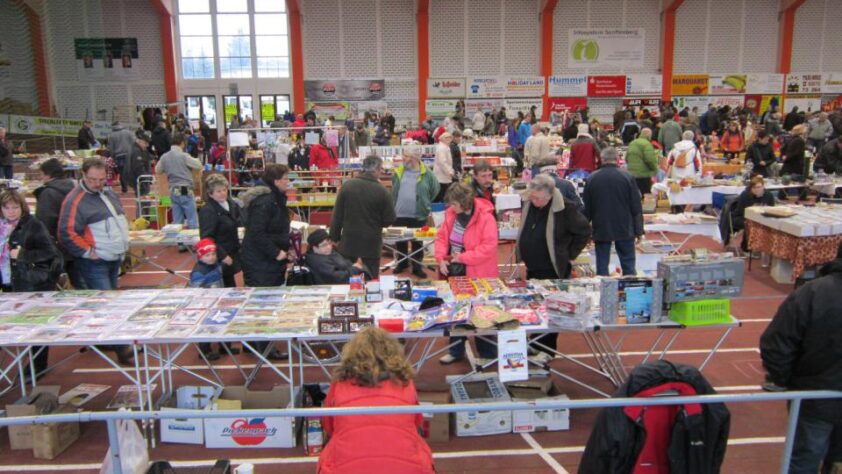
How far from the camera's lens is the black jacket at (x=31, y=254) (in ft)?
17.4

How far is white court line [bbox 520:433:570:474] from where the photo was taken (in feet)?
13.5

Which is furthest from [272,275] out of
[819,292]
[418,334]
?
[819,292]

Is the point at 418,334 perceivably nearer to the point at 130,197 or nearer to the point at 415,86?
the point at 130,197

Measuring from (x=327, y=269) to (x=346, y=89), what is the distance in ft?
59.3

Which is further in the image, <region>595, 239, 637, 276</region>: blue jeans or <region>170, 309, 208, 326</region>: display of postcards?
<region>595, 239, 637, 276</region>: blue jeans

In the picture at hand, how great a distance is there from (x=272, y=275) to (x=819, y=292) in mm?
3964

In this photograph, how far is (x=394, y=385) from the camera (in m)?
2.90

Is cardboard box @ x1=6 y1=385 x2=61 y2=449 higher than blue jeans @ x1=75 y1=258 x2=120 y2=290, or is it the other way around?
blue jeans @ x1=75 y1=258 x2=120 y2=290

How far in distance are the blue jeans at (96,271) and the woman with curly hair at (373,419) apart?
11.7ft

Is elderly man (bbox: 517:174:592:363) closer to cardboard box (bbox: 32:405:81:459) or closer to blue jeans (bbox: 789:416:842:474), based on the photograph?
blue jeans (bbox: 789:416:842:474)

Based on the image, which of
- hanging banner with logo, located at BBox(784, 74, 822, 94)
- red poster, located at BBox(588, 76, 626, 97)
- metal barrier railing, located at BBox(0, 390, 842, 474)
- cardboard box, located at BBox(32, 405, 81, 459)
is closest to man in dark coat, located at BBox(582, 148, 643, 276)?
metal barrier railing, located at BBox(0, 390, 842, 474)

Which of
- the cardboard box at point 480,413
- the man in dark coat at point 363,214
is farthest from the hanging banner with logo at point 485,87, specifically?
the cardboard box at point 480,413

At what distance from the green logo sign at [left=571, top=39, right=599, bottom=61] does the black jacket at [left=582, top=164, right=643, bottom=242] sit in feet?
58.2

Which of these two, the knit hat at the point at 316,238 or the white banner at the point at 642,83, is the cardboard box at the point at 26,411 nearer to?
the knit hat at the point at 316,238
